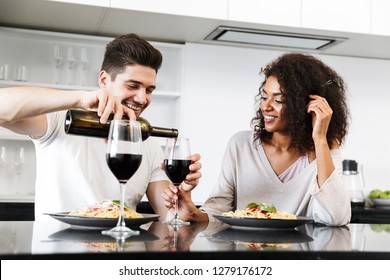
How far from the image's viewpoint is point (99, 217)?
50.0 inches

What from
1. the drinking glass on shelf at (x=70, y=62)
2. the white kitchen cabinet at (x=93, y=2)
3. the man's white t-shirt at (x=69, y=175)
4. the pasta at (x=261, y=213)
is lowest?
the pasta at (x=261, y=213)

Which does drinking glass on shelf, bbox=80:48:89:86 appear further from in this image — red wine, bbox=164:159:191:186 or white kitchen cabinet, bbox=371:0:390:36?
red wine, bbox=164:159:191:186

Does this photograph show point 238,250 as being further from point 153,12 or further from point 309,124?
point 153,12

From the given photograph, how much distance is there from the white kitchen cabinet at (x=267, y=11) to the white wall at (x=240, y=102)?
53 centimetres

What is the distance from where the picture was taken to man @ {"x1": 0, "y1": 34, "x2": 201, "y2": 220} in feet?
5.24

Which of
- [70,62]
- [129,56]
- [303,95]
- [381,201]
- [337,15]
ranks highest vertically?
[337,15]

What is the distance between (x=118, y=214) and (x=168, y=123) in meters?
2.39

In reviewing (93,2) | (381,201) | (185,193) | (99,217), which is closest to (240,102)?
(381,201)

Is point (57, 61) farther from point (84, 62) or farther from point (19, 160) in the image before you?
point (19, 160)

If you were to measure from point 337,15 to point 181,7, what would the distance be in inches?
39.1

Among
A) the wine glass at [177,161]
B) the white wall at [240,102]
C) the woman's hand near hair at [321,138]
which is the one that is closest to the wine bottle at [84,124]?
the wine glass at [177,161]

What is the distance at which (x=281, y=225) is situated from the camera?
138 centimetres

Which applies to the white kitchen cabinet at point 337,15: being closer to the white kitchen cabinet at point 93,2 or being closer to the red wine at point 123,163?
the white kitchen cabinet at point 93,2

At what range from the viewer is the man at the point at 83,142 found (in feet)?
5.24
